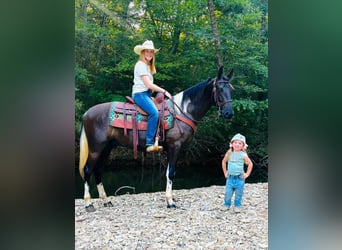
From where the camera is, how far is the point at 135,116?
2.31 metres

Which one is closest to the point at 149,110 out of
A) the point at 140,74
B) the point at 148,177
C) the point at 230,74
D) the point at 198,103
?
the point at 140,74

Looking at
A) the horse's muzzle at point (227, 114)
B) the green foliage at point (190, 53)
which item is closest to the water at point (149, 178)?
the green foliage at point (190, 53)

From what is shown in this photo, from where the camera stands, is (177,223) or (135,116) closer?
(177,223)

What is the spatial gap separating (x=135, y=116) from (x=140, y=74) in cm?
31

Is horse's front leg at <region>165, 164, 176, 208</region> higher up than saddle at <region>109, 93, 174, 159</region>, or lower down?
lower down

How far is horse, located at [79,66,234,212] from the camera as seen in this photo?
2232 millimetres

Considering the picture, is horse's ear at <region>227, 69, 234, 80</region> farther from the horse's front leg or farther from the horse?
the horse's front leg

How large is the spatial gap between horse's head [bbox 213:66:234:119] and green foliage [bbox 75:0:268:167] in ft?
0.18

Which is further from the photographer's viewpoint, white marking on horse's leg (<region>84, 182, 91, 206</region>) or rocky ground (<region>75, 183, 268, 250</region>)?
white marking on horse's leg (<region>84, 182, 91, 206</region>)

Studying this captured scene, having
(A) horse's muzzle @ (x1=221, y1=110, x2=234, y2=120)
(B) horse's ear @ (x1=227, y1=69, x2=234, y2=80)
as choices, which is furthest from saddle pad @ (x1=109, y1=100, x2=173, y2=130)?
A: (B) horse's ear @ (x1=227, y1=69, x2=234, y2=80)

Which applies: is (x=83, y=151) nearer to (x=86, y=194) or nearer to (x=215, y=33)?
(x=86, y=194)
